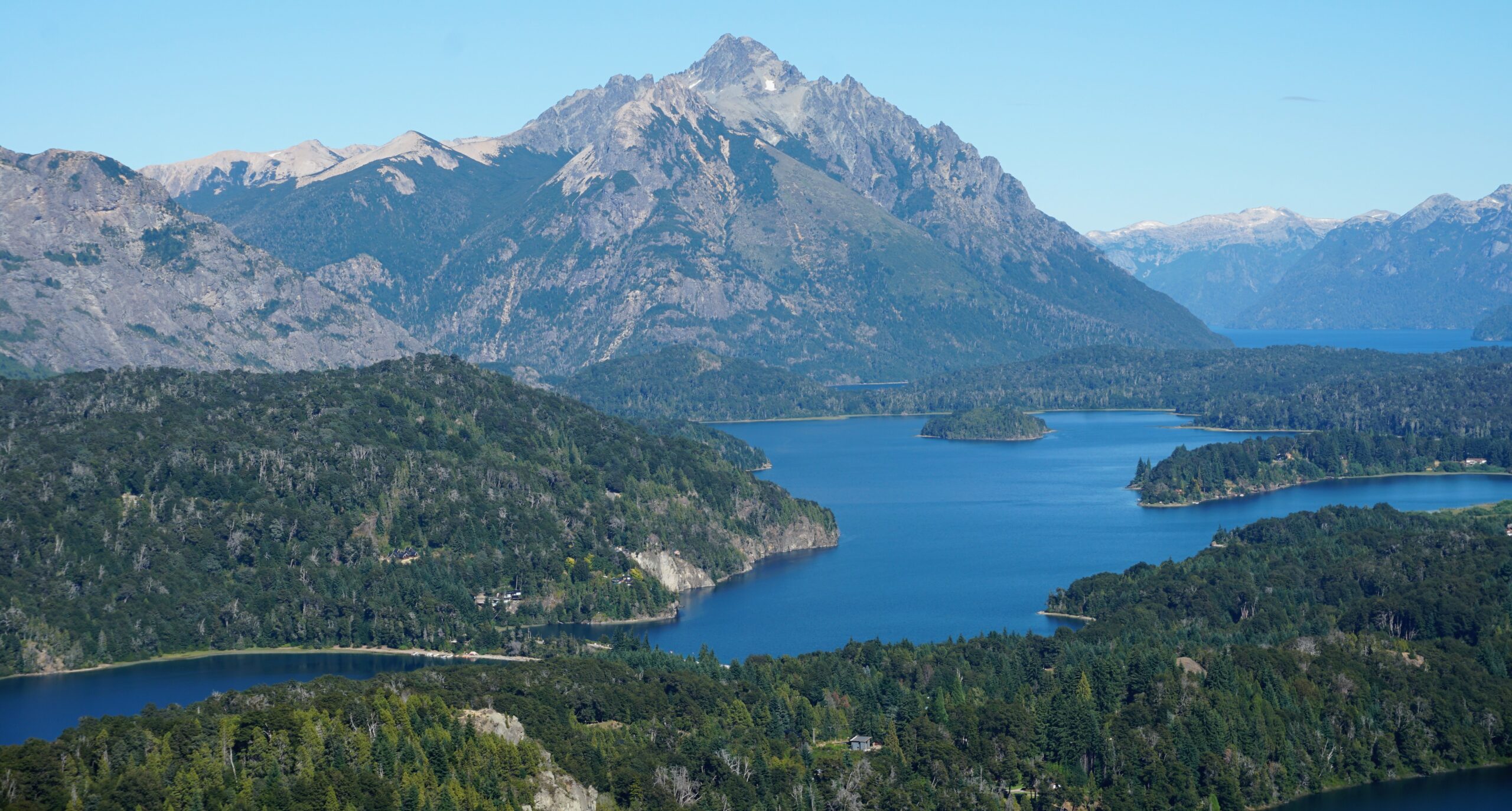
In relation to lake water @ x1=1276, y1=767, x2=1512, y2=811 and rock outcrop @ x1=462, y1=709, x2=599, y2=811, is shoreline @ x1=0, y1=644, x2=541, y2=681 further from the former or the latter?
lake water @ x1=1276, y1=767, x2=1512, y2=811

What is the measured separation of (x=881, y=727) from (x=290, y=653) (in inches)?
2911

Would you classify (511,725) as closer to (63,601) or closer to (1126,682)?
(1126,682)

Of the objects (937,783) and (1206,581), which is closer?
(937,783)

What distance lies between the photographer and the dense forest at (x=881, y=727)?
119 metres

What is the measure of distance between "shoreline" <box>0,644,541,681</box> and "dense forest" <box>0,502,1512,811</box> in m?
18.9

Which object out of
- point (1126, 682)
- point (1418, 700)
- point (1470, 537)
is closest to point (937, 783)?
point (1126, 682)

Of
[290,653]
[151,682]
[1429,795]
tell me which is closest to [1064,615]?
[1429,795]

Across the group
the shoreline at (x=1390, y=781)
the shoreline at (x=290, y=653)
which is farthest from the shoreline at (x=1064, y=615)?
the shoreline at (x=290, y=653)

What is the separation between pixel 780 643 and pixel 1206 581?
49231 mm

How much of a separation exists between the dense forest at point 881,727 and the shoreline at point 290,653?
1887 centimetres

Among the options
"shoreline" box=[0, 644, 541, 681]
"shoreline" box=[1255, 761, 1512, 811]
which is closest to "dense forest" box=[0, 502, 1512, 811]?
"shoreline" box=[1255, 761, 1512, 811]

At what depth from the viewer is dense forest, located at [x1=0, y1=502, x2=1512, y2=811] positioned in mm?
118875

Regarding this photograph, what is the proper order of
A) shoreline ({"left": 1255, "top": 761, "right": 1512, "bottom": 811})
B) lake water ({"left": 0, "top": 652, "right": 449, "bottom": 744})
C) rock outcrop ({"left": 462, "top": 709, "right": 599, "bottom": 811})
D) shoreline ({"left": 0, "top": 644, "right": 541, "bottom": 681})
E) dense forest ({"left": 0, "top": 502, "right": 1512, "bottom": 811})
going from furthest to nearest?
shoreline ({"left": 0, "top": 644, "right": 541, "bottom": 681}) < lake water ({"left": 0, "top": 652, "right": 449, "bottom": 744}) < shoreline ({"left": 1255, "top": 761, "right": 1512, "bottom": 811}) < rock outcrop ({"left": 462, "top": 709, "right": 599, "bottom": 811}) < dense forest ({"left": 0, "top": 502, "right": 1512, "bottom": 811})

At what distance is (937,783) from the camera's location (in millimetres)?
128500
